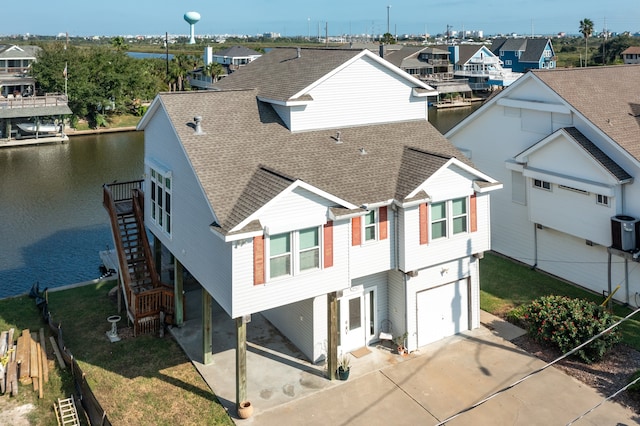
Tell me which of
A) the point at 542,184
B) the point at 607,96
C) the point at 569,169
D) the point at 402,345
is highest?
the point at 607,96

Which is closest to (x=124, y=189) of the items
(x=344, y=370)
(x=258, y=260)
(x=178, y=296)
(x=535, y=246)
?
(x=178, y=296)

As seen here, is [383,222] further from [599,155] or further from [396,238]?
[599,155]

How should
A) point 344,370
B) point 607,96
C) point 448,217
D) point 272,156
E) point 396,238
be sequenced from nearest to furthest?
point 344,370, point 396,238, point 272,156, point 448,217, point 607,96

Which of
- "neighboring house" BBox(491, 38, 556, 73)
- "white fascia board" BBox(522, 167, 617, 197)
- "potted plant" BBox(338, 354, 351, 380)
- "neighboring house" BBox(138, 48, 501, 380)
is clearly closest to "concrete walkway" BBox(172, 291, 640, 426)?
"potted plant" BBox(338, 354, 351, 380)

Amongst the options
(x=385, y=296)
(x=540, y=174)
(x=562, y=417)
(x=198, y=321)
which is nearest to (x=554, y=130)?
(x=540, y=174)

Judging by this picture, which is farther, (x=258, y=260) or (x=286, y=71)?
(x=286, y=71)

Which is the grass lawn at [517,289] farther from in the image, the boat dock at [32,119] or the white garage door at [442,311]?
the boat dock at [32,119]

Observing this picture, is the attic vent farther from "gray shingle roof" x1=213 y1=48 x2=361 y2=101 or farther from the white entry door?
the white entry door
